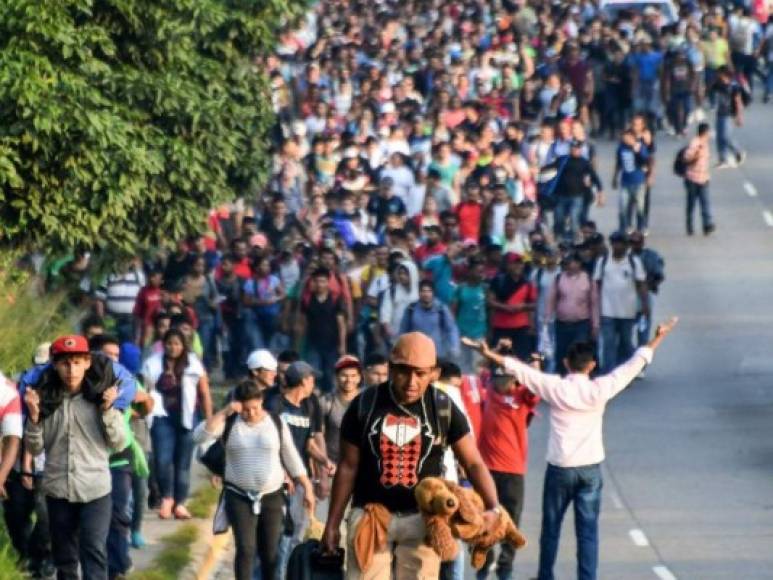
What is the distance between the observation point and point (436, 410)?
11586mm

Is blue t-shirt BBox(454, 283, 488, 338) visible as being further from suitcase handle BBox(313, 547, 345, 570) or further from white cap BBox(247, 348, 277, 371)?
suitcase handle BBox(313, 547, 345, 570)

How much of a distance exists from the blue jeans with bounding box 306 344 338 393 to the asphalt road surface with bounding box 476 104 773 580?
2272 millimetres

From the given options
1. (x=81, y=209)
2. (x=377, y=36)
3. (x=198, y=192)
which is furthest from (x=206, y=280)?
(x=377, y=36)

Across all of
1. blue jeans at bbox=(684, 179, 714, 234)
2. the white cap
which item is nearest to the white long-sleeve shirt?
the white cap

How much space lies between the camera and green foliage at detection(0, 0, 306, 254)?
2027cm

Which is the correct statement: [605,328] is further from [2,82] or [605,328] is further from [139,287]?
[2,82]

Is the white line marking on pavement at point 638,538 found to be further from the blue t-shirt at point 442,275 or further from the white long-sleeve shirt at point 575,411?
the blue t-shirt at point 442,275

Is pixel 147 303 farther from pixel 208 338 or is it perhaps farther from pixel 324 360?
pixel 324 360

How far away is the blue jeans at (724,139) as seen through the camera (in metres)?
39.4

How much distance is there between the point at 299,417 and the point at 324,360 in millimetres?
9641

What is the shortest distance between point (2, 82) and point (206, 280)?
685 centimetres

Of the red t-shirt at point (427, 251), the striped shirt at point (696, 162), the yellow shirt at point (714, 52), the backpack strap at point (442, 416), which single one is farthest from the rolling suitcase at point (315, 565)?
the yellow shirt at point (714, 52)

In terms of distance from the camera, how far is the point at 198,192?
23.4 m

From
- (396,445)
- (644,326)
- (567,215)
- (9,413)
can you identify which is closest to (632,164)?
(567,215)
